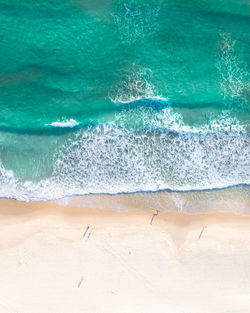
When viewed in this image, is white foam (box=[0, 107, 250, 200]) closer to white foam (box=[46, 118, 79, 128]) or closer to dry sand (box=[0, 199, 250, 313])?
white foam (box=[46, 118, 79, 128])

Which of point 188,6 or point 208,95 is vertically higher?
point 188,6

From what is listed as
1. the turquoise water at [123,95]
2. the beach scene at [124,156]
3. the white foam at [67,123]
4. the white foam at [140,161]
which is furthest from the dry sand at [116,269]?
the white foam at [67,123]

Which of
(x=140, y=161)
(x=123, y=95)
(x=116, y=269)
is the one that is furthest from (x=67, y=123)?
(x=116, y=269)

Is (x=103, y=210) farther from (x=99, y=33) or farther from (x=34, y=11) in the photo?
(x=34, y=11)

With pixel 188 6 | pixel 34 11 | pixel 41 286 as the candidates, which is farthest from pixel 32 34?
pixel 41 286

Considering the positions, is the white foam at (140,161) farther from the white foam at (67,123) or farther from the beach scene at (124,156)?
the white foam at (67,123)

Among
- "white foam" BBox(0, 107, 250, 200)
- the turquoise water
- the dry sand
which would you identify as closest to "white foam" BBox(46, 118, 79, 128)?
the turquoise water
